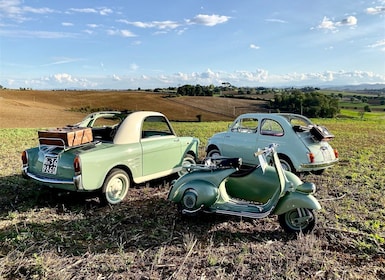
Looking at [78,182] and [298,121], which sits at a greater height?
[298,121]

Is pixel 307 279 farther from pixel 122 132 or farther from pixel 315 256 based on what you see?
pixel 122 132

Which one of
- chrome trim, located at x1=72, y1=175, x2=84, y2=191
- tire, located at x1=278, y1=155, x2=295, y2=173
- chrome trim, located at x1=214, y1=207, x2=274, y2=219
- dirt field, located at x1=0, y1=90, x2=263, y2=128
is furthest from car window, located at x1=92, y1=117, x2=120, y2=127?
dirt field, located at x1=0, y1=90, x2=263, y2=128

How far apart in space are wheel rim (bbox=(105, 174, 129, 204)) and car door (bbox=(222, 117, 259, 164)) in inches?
133

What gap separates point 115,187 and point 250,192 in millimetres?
2390

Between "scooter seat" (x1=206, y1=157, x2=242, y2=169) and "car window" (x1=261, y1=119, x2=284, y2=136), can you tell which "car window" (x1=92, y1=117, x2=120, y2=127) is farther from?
"car window" (x1=261, y1=119, x2=284, y2=136)

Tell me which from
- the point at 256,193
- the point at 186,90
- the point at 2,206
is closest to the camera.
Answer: the point at 256,193

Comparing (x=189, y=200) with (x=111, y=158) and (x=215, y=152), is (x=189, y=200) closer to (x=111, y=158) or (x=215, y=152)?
(x=111, y=158)

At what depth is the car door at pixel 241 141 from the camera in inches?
324

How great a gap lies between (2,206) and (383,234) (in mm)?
5974

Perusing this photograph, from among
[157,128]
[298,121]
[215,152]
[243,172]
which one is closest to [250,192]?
[243,172]

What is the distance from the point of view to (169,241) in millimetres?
4359

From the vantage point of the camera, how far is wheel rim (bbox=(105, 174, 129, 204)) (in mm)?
5770

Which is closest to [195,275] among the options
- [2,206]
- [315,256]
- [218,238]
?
[218,238]

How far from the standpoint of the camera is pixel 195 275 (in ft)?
11.5
